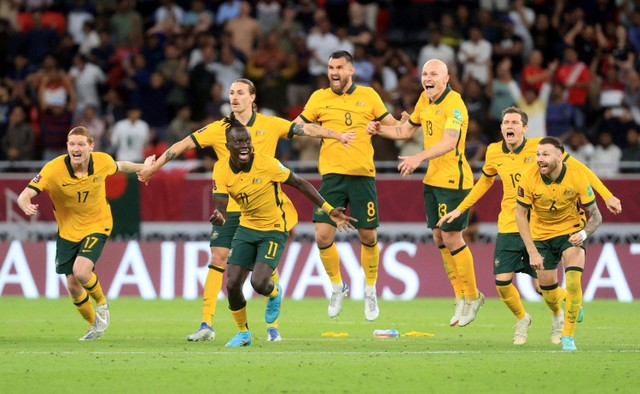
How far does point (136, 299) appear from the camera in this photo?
71.9 feet

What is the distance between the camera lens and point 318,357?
13141 mm

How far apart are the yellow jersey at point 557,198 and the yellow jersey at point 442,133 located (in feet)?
5.89

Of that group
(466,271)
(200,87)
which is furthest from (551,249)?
(200,87)

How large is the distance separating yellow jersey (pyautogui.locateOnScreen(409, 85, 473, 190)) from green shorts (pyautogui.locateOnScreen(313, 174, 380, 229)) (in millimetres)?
716

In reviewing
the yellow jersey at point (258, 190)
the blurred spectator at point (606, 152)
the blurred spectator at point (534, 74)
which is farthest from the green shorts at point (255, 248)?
the blurred spectator at point (534, 74)

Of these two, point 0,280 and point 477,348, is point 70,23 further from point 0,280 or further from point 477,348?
point 477,348

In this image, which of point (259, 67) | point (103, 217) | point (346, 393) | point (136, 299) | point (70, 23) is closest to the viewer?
point (346, 393)

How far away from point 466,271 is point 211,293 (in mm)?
3047

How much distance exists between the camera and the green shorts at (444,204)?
15.8 metres

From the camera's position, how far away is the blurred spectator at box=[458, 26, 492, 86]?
25406mm

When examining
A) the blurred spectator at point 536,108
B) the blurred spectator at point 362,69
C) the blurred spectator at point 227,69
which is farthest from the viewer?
the blurred spectator at point 227,69

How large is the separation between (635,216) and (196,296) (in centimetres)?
730

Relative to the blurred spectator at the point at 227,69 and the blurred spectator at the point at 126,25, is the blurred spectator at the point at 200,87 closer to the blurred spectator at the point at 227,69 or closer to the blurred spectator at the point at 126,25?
Answer: the blurred spectator at the point at 227,69


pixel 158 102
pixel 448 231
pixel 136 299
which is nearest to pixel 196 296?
pixel 136 299
